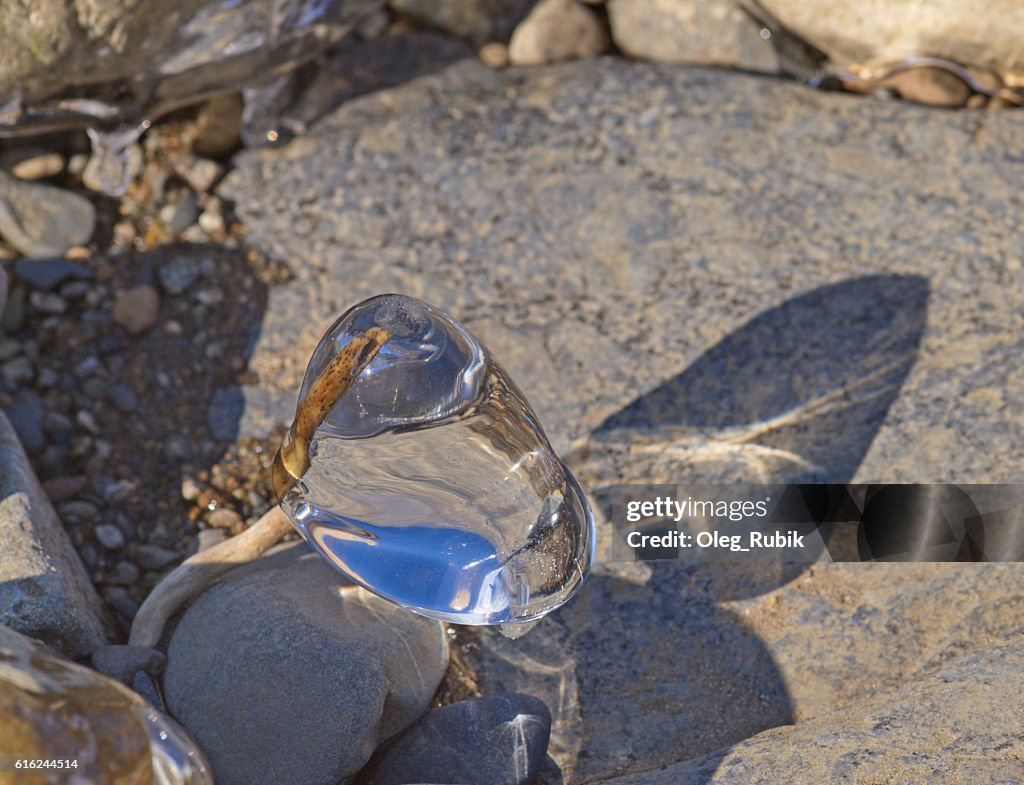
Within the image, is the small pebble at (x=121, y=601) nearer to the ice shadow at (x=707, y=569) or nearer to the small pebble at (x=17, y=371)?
the small pebble at (x=17, y=371)

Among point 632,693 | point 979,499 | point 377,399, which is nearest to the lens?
point 377,399

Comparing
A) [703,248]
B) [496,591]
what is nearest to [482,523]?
[496,591]

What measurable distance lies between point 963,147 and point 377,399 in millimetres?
2095

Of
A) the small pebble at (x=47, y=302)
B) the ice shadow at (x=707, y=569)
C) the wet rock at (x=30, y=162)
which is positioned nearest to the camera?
the ice shadow at (x=707, y=569)

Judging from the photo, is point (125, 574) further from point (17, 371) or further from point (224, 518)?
point (17, 371)

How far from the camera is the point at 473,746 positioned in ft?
7.35

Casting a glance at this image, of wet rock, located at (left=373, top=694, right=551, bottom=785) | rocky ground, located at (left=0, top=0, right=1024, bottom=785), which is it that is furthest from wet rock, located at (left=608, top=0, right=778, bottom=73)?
wet rock, located at (left=373, top=694, right=551, bottom=785)

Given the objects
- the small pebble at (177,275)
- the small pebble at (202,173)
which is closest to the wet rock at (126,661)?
the small pebble at (177,275)

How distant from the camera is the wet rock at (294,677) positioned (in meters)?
2.13

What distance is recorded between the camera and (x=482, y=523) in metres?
2.24

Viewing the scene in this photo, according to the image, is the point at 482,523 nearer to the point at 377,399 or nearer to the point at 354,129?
the point at 377,399

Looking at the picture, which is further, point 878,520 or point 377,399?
point 878,520

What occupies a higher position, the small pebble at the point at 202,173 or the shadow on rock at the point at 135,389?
the small pebble at the point at 202,173

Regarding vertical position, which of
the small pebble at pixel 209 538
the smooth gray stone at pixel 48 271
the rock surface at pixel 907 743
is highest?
the smooth gray stone at pixel 48 271
